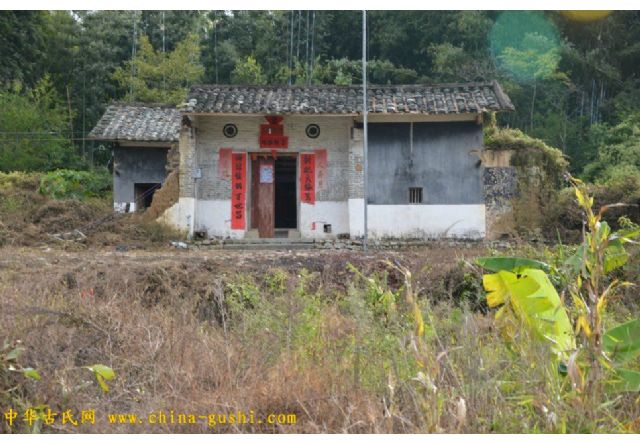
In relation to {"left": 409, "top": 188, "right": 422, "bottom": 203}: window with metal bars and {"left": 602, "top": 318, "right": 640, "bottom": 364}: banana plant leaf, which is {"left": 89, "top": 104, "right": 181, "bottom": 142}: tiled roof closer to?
{"left": 409, "top": 188, "right": 422, "bottom": 203}: window with metal bars

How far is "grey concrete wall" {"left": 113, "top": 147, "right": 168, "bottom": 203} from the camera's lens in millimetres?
21156

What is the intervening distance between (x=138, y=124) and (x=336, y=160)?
22.1 feet

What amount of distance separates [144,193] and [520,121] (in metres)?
17.7

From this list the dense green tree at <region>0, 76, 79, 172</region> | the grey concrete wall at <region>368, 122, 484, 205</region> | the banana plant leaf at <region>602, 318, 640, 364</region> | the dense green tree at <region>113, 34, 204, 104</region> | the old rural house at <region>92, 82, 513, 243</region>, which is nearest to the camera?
the banana plant leaf at <region>602, 318, 640, 364</region>

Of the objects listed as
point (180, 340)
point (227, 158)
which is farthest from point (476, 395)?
point (227, 158)

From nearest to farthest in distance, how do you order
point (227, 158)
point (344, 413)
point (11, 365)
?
point (344, 413) → point (11, 365) → point (227, 158)

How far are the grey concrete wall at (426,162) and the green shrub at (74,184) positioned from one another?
783 centimetres

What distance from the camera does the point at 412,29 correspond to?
1297 inches

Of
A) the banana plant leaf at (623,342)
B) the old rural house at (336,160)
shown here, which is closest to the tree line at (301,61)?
the old rural house at (336,160)

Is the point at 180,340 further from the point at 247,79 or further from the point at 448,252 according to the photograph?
the point at 247,79

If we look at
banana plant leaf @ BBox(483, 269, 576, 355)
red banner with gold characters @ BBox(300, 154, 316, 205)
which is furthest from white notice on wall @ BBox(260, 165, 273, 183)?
banana plant leaf @ BBox(483, 269, 576, 355)

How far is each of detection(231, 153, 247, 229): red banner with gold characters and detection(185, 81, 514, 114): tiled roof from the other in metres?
1.28

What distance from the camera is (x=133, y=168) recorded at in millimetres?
21234

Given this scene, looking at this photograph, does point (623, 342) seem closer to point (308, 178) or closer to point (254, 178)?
point (308, 178)
